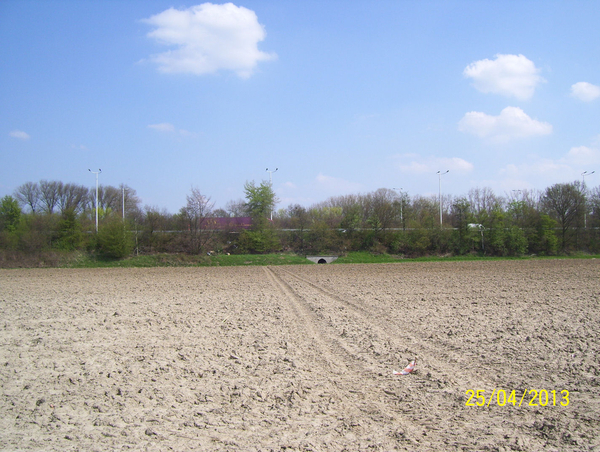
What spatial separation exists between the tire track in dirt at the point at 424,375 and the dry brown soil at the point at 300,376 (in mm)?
34

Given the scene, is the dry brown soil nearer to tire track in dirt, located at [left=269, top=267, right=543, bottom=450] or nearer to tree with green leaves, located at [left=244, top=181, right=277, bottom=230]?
tire track in dirt, located at [left=269, top=267, right=543, bottom=450]

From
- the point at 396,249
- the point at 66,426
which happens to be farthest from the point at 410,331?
the point at 396,249

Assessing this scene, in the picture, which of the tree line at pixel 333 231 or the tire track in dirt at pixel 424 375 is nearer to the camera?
the tire track in dirt at pixel 424 375

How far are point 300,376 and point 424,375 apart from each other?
2217mm

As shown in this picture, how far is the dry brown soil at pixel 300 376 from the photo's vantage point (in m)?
5.08

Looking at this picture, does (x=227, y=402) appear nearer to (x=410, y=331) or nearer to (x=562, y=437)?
(x=562, y=437)

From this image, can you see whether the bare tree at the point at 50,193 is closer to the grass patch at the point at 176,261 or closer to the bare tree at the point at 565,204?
the grass patch at the point at 176,261

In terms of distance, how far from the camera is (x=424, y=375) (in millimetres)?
7172

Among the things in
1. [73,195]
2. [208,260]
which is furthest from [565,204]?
[73,195]

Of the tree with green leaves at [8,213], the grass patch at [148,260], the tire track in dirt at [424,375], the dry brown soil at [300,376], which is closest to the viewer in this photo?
the dry brown soil at [300,376]
